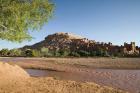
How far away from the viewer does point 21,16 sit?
23.6 metres

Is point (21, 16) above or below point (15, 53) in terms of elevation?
above

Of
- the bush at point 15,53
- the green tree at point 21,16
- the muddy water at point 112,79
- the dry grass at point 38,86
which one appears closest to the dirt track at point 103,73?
the muddy water at point 112,79

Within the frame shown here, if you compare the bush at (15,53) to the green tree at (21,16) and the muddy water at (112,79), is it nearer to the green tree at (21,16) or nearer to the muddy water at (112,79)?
the muddy water at (112,79)

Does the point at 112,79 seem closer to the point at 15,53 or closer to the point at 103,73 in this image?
the point at 103,73

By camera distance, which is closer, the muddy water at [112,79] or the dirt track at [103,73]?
the muddy water at [112,79]

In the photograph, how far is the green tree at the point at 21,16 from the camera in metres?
23.0

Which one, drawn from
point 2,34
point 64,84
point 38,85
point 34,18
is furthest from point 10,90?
point 34,18

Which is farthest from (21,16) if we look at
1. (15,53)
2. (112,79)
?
(15,53)

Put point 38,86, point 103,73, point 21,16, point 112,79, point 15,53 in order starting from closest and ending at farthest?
point 38,86
point 21,16
point 112,79
point 103,73
point 15,53

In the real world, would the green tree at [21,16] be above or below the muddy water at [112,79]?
above

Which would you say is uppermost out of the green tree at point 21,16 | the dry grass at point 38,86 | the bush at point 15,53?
the green tree at point 21,16

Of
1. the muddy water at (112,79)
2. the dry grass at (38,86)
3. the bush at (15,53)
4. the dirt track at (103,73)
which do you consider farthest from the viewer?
the bush at (15,53)

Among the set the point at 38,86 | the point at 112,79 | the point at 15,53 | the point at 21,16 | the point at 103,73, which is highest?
the point at 21,16

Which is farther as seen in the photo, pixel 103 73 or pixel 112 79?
pixel 103 73
